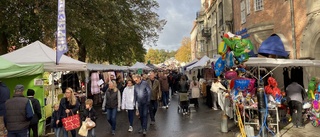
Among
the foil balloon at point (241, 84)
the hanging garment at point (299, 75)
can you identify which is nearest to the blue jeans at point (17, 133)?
the foil balloon at point (241, 84)

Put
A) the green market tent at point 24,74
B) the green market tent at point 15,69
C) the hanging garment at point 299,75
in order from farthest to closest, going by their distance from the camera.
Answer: the hanging garment at point 299,75 → the green market tent at point 24,74 → the green market tent at point 15,69

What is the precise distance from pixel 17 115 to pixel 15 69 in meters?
2.47

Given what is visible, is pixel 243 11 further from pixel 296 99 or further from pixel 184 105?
pixel 296 99

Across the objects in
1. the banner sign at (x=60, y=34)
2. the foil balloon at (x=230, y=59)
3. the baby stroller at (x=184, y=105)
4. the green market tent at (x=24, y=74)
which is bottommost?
the baby stroller at (x=184, y=105)

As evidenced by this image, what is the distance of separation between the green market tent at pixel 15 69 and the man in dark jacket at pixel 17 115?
1.87 meters

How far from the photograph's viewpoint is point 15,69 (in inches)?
290

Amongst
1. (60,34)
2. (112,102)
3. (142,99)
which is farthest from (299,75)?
(60,34)

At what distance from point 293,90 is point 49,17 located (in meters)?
11.2

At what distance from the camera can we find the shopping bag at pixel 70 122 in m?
6.32

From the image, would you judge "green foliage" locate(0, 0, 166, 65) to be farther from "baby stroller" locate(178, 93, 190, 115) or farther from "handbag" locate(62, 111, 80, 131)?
"handbag" locate(62, 111, 80, 131)

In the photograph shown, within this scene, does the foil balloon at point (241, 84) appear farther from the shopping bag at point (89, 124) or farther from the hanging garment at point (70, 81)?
the hanging garment at point (70, 81)

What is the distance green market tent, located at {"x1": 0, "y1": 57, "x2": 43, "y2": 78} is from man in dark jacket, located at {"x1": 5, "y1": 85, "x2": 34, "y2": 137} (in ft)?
6.13

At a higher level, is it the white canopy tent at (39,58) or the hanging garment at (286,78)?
the white canopy tent at (39,58)

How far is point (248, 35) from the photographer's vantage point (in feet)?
56.1
